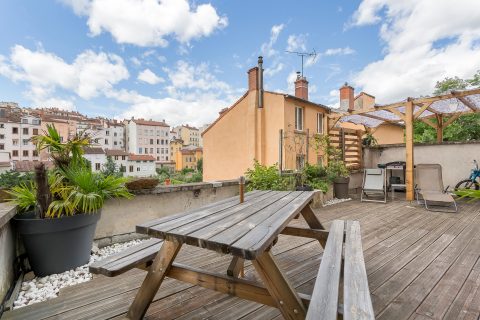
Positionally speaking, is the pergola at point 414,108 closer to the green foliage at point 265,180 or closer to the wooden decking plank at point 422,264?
the wooden decking plank at point 422,264

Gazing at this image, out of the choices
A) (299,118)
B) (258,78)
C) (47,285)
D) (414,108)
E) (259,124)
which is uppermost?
(258,78)

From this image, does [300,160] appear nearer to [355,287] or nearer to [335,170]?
[335,170]

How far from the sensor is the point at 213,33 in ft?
44.8

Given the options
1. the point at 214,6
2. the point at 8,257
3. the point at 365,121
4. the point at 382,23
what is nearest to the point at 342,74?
the point at 382,23

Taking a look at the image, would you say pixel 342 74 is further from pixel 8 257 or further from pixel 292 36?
pixel 8 257

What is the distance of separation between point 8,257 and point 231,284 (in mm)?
2130

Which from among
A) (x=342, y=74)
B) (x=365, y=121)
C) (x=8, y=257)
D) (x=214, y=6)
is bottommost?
(x=8, y=257)

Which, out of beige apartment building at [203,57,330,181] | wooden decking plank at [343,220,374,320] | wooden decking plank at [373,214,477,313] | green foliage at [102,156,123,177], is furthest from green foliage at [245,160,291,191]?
beige apartment building at [203,57,330,181]

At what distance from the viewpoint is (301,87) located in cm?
1310

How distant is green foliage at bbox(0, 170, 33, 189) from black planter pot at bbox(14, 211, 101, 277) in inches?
31.4

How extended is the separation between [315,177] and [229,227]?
5308mm

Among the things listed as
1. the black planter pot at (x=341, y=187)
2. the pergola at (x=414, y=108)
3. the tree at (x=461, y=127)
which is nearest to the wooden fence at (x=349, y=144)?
the pergola at (x=414, y=108)

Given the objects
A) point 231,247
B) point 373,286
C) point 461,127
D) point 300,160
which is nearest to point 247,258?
point 231,247

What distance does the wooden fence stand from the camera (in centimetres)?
784
